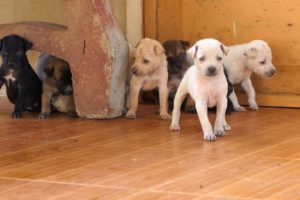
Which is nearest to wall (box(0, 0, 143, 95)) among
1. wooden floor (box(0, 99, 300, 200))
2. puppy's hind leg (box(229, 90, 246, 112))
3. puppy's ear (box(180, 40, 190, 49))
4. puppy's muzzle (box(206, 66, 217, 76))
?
puppy's ear (box(180, 40, 190, 49))

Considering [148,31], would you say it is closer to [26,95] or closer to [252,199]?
[26,95]

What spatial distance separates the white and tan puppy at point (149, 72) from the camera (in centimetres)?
530

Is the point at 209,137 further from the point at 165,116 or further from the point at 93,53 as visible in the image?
the point at 93,53

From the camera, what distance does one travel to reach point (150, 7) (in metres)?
6.20

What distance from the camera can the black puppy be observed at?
5355 millimetres

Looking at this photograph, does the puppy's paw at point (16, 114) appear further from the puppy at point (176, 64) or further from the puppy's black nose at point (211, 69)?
the puppy's black nose at point (211, 69)

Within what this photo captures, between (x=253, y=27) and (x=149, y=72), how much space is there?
110cm

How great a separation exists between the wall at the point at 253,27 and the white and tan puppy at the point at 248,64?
201 mm

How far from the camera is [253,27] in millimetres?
5906

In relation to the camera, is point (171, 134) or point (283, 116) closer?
point (171, 134)

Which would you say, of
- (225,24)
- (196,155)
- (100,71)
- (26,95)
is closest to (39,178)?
(196,155)

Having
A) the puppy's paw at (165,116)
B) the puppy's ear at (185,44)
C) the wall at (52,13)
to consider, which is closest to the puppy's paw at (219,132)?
the puppy's paw at (165,116)

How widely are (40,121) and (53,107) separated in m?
0.40

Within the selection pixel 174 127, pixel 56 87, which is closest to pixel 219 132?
pixel 174 127
